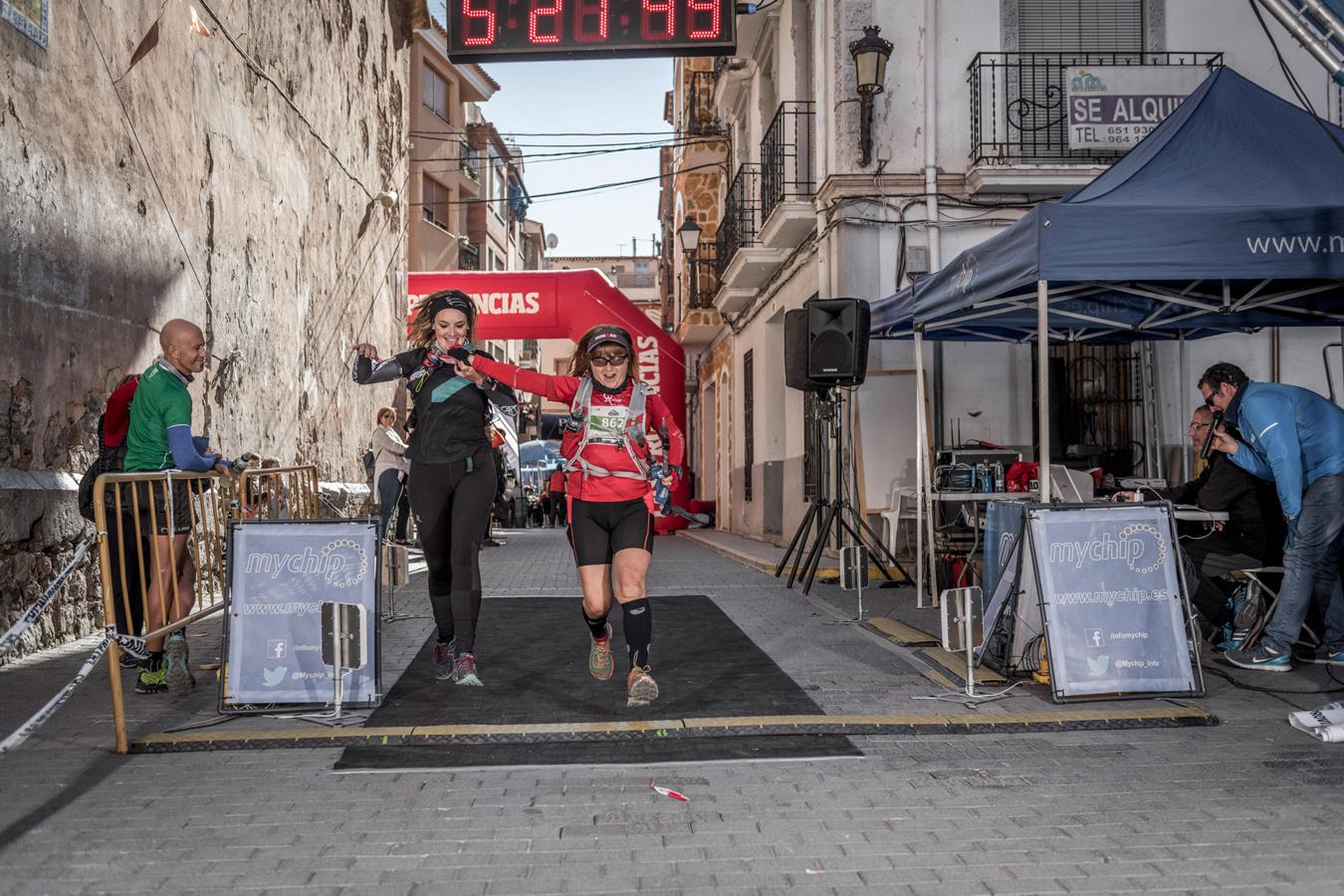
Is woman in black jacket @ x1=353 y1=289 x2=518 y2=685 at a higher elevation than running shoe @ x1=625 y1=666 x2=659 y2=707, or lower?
higher

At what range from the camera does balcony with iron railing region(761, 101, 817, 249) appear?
50.0ft

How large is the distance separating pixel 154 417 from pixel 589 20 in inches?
226

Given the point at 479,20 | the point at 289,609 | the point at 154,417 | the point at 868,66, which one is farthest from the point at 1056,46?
the point at 289,609

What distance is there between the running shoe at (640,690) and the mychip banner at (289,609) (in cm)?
114

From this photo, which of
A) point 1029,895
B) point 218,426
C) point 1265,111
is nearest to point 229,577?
point 1029,895

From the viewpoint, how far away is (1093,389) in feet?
45.3

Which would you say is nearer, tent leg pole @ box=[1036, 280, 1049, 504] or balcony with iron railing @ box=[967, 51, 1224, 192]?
tent leg pole @ box=[1036, 280, 1049, 504]

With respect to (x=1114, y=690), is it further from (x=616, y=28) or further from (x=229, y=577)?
(x=616, y=28)

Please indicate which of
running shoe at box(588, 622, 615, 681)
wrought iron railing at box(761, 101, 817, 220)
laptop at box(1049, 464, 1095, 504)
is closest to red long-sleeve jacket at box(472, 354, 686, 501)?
running shoe at box(588, 622, 615, 681)

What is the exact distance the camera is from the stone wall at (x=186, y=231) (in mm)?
7508

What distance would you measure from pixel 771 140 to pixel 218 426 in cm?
883

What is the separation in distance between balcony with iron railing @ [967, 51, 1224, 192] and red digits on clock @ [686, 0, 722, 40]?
4.17m

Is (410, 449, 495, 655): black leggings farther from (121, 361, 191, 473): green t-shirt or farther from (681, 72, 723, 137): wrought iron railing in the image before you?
(681, 72, 723, 137): wrought iron railing

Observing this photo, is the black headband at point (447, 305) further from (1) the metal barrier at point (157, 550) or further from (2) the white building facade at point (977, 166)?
(2) the white building facade at point (977, 166)
